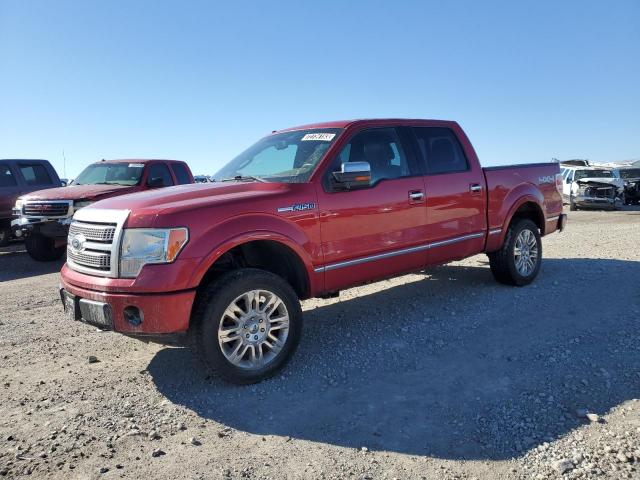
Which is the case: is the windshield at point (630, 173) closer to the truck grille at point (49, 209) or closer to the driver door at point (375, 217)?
the driver door at point (375, 217)

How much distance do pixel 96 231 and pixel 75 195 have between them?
608cm

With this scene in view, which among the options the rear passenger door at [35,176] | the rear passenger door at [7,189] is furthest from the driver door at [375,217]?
the rear passenger door at [35,176]

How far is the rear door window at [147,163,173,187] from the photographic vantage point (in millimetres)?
10211

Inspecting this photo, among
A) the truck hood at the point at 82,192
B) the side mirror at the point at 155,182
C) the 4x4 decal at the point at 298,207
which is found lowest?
the 4x4 decal at the point at 298,207

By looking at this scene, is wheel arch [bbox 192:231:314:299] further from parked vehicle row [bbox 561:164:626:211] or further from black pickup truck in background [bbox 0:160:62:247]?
parked vehicle row [bbox 561:164:626:211]

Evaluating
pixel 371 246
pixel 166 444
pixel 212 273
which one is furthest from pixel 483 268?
pixel 166 444

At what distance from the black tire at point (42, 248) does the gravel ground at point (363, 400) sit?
4.53 metres

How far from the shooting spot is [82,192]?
30.5 feet

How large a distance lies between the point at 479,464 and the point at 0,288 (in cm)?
748

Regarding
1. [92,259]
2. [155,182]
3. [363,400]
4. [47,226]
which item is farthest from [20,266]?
[363,400]

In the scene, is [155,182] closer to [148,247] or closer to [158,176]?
[158,176]

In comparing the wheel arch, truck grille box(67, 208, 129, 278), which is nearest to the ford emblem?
truck grille box(67, 208, 129, 278)

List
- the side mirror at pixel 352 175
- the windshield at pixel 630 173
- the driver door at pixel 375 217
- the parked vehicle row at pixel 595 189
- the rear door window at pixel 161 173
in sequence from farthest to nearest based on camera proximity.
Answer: the windshield at pixel 630 173, the parked vehicle row at pixel 595 189, the rear door window at pixel 161 173, the driver door at pixel 375 217, the side mirror at pixel 352 175

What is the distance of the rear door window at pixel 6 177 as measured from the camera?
11.1 meters
